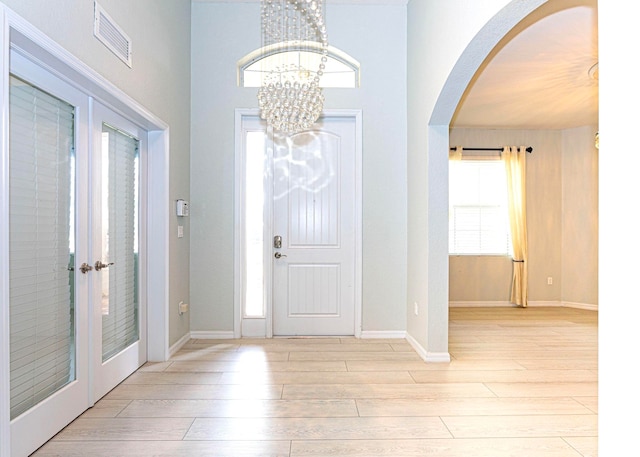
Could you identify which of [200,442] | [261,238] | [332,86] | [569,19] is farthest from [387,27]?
[200,442]

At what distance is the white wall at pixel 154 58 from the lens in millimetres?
2273

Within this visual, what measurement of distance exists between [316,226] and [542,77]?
115 inches

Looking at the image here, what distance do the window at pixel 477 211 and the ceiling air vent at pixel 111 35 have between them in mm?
5091

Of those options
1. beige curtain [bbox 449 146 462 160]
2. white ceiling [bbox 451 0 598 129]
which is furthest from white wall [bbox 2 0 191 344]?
beige curtain [bbox 449 146 462 160]

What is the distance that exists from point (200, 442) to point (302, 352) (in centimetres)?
178

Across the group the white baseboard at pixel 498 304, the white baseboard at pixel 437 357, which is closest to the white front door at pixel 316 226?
the white baseboard at pixel 437 357

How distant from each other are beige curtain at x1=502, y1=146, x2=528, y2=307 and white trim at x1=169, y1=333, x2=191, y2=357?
4.82m

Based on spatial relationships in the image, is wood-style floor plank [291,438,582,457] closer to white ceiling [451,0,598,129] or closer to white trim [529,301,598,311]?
white ceiling [451,0,598,129]

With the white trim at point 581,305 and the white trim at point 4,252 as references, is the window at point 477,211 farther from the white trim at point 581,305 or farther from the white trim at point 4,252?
the white trim at point 4,252

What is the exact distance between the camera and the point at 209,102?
4566mm

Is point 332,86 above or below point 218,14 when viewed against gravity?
below

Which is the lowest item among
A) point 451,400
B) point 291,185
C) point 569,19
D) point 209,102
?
point 451,400

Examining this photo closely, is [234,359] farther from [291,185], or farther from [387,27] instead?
[387,27]
